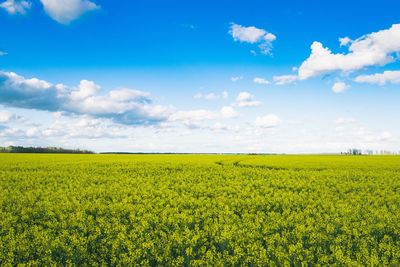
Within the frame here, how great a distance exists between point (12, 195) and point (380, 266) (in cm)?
1765

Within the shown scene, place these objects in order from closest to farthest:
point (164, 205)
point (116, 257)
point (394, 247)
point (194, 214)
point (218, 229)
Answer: point (116, 257)
point (394, 247)
point (218, 229)
point (194, 214)
point (164, 205)

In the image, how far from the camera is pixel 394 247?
32.3ft

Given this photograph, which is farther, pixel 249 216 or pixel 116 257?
pixel 249 216

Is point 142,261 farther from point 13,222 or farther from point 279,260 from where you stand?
point 13,222

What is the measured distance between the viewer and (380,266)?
27.3 ft

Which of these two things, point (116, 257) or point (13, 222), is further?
point (13, 222)

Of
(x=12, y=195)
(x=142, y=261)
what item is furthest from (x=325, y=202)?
(x=12, y=195)

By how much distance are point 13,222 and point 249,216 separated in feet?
30.0

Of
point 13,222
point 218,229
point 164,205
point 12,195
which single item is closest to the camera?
point 218,229

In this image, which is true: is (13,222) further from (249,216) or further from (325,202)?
(325,202)

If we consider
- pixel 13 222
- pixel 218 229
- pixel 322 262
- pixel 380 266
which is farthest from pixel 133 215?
pixel 380 266

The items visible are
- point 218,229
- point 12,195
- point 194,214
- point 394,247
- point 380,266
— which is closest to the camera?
point 380,266

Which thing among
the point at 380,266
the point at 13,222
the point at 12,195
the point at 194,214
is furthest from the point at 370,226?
the point at 12,195

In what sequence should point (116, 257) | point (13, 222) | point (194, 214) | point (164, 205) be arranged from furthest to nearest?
1. point (164, 205)
2. point (194, 214)
3. point (13, 222)
4. point (116, 257)
